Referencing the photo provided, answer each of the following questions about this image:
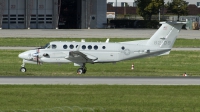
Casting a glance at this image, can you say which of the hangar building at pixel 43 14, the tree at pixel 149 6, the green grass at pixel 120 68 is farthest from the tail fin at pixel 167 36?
the tree at pixel 149 6

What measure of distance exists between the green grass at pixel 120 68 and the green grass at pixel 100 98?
8364 millimetres

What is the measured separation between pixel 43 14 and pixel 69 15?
7921 mm

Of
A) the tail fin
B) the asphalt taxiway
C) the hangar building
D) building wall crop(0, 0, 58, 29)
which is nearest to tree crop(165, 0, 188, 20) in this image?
the hangar building

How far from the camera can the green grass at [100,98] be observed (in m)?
21.8

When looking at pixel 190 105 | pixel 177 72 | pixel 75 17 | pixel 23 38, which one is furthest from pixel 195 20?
pixel 190 105

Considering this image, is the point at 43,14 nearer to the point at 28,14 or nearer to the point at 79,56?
the point at 28,14

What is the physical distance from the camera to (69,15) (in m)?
99.4

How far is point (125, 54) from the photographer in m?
38.4

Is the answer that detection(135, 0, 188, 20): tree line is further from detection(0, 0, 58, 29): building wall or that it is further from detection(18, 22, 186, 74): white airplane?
detection(18, 22, 186, 74): white airplane

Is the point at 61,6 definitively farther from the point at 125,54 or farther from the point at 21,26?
the point at 125,54

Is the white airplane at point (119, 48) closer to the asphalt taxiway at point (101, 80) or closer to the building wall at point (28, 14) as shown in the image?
the asphalt taxiway at point (101, 80)

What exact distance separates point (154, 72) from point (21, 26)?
55.4 meters

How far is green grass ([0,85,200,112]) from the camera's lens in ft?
71.6

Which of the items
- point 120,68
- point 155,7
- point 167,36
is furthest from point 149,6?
point 167,36
